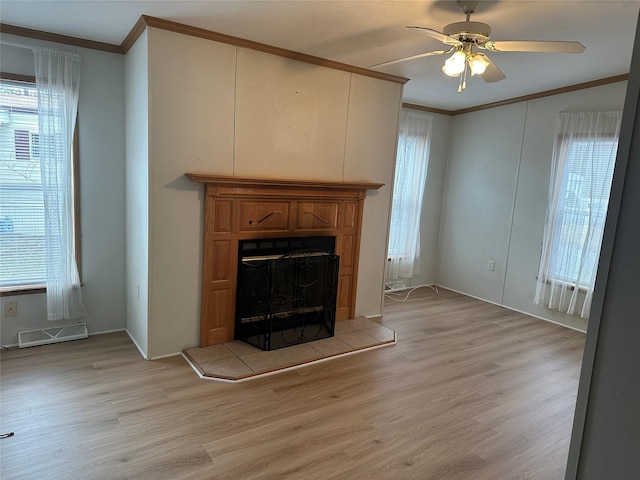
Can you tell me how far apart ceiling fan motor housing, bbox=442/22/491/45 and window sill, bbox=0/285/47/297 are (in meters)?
3.48

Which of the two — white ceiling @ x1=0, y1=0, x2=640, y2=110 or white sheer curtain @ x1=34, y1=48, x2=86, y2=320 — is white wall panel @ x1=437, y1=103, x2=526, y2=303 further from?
white sheer curtain @ x1=34, y1=48, x2=86, y2=320

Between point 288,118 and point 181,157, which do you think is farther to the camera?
point 288,118

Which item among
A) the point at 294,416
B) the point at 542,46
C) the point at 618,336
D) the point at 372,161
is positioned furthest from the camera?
the point at 372,161

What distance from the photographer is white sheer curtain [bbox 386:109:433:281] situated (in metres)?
5.22

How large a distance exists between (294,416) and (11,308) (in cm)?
242

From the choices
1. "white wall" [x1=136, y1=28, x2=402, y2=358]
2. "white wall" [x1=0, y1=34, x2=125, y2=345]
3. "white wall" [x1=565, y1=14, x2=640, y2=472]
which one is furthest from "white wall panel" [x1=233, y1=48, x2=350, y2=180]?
"white wall" [x1=565, y1=14, x2=640, y2=472]

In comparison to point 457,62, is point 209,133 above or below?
below

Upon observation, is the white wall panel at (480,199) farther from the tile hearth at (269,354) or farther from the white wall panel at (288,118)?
the white wall panel at (288,118)

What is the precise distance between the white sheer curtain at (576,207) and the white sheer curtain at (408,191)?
4.89 feet

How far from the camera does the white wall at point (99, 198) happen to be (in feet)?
10.9

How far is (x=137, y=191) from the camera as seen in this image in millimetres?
3266

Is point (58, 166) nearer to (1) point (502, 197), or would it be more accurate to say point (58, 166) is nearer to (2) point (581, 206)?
(1) point (502, 197)

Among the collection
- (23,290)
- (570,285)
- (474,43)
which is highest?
(474,43)

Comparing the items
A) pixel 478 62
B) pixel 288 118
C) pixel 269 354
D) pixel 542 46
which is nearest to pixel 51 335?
pixel 269 354
